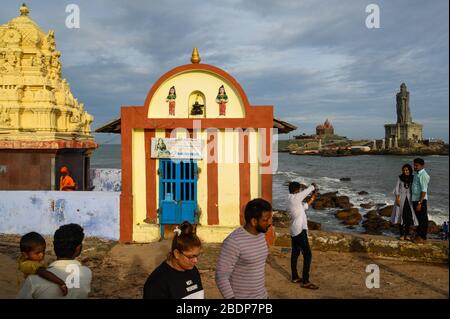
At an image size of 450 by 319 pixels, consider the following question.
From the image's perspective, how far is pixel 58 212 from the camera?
977cm

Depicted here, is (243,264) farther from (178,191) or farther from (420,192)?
(178,191)

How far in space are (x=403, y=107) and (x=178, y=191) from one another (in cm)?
10876

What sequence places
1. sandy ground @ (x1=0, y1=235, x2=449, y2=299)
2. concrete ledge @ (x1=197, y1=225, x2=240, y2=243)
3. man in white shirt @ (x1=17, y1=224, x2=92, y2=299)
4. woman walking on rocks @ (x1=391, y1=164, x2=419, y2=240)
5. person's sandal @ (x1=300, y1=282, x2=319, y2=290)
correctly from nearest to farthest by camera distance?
man in white shirt @ (x1=17, y1=224, x2=92, y2=299) < sandy ground @ (x1=0, y1=235, x2=449, y2=299) < person's sandal @ (x1=300, y1=282, x2=319, y2=290) < woman walking on rocks @ (x1=391, y1=164, x2=419, y2=240) < concrete ledge @ (x1=197, y1=225, x2=240, y2=243)

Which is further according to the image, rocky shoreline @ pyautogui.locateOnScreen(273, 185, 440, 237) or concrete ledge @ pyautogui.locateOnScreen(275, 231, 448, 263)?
rocky shoreline @ pyautogui.locateOnScreen(273, 185, 440, 237)

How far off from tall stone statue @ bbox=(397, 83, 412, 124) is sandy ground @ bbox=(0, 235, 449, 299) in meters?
105

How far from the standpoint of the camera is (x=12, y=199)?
9.97 meters

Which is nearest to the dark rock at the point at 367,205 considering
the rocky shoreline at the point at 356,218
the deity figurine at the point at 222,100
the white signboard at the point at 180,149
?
the rocky shoreline at the point at 356,218

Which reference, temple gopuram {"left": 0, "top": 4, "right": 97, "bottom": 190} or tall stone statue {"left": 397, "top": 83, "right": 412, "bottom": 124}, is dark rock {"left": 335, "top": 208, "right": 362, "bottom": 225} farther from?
tall stone statue {"left": 397, "top": 83, "right": 412, "bottom": 124}

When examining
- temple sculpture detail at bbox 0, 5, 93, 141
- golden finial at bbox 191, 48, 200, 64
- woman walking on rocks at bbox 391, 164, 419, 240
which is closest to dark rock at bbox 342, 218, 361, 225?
woman walking on rocks at bbox 391, 164, 419, 240

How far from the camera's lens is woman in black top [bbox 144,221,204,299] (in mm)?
2791

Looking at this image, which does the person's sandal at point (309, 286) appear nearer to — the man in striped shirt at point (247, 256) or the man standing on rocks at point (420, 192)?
the man standing on rocks at point (420, 192)
